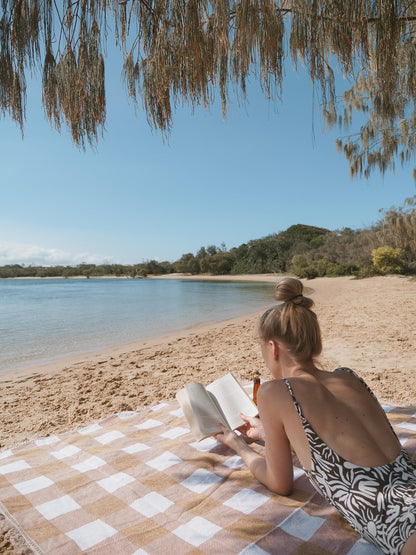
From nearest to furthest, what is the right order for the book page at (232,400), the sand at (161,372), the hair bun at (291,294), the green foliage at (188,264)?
1. the hair bun at (291,294)
2. the book page at (232,400)
3. the sand at (161,372)
4. the green foliage at (188,264)

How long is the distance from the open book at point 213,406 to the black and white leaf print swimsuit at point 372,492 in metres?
0.83

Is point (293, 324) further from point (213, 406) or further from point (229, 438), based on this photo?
point (213, 406)

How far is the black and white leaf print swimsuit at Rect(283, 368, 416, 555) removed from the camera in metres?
1.00

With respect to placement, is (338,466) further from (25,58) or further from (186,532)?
(25,58)

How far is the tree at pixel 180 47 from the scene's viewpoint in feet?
5.53

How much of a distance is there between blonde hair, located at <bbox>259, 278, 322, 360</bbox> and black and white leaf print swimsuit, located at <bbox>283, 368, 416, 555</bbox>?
159mm

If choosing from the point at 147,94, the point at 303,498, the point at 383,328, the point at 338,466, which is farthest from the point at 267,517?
the point at 383,328

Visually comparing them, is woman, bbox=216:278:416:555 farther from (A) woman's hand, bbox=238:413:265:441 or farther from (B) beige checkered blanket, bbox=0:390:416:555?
(A) woman's hand, bbox=238:413:265:441

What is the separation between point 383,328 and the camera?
21.0 feet

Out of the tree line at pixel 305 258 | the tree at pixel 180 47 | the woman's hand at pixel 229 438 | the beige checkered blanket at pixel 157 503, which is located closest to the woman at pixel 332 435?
the beige checkered blanket at pixel 157 503

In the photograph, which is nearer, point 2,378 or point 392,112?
point 392,112

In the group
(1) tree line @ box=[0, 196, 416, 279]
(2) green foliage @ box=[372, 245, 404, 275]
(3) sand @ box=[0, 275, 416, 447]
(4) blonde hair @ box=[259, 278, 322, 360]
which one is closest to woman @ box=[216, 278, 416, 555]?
(4) blonde hair @ box=[259, 278, 322, 360]

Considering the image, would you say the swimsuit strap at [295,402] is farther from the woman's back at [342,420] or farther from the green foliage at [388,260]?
the green foliage at [388,260]

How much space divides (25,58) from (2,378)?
4.67m
